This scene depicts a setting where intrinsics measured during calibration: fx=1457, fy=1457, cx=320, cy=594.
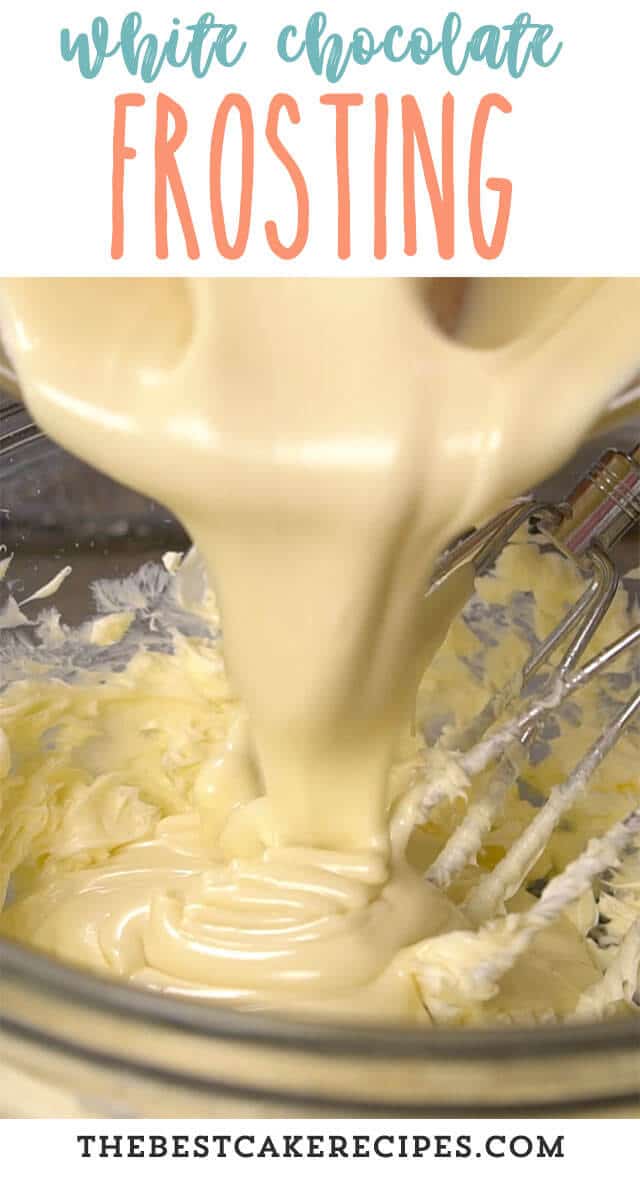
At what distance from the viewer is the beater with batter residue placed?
61 cm

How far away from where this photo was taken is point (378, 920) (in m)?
0.64

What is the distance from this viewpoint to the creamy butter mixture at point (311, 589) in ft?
1.63

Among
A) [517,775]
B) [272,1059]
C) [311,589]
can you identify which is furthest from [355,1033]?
[517,775]

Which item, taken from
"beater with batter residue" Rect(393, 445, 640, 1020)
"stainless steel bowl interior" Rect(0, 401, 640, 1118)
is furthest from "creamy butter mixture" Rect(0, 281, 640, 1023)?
"stainless steel bowl interior" Rect(0, 401, 640, 1118)

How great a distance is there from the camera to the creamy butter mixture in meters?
0.50

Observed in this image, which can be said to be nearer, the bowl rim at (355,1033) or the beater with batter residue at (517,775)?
the bowl rim at (355,1033)

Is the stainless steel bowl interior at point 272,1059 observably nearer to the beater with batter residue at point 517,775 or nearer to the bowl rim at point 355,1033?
the bowl rim at point 355,1033

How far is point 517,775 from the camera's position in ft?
2.43

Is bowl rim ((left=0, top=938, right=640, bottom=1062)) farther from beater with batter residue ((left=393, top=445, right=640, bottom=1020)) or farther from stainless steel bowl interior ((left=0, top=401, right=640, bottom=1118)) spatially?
beater with batter residue ((left=393, top=445, right=640, bottom=1020))

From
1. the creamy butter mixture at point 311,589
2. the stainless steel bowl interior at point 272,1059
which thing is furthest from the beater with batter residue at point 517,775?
the stainless steel bowl interior at point 272,1059

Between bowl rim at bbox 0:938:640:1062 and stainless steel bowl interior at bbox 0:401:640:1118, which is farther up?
bowl rim at bbox 0:938:640:1062

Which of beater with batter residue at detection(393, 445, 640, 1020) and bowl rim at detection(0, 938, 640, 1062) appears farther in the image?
beater with batter residue at detection(393, 445, 640, 1020)

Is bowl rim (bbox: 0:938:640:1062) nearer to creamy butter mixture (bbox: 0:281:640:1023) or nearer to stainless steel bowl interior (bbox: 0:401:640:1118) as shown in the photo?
stainless steel bowl interior (bbox: 0:401:640:1118)

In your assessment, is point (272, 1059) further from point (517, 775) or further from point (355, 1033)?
point (517, 775)
